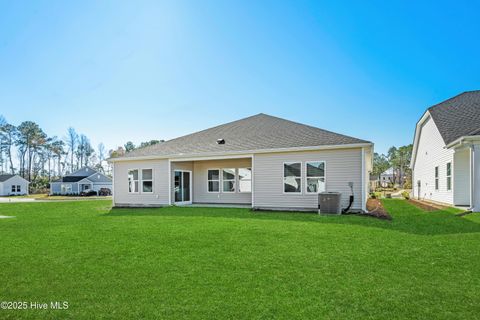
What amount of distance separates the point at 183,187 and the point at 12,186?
157 feet

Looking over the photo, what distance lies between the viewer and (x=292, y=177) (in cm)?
1259

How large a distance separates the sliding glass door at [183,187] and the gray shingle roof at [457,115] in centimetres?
1253

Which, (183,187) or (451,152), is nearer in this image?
(451,152)

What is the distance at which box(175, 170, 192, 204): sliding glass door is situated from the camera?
51.7ft

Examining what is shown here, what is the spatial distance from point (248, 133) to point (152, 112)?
28.1ft

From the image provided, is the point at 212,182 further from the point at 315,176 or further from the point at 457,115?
the point at 457,115

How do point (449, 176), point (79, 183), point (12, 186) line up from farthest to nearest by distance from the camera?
point (12, 186), point (79, 183), point (449, 176)

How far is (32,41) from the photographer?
1229 cm

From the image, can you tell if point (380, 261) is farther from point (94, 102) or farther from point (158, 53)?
point (94, 102)

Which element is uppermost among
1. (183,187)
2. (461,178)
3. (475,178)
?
(475,178)

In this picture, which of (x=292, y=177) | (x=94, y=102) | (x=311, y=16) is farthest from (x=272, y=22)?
(x=94, y=102)

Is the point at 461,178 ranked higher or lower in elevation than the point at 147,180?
higher

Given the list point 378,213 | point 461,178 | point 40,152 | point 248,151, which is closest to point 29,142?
point 40,152

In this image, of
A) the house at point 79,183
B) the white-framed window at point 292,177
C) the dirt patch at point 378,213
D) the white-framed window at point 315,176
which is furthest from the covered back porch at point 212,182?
the house at point 79,183
